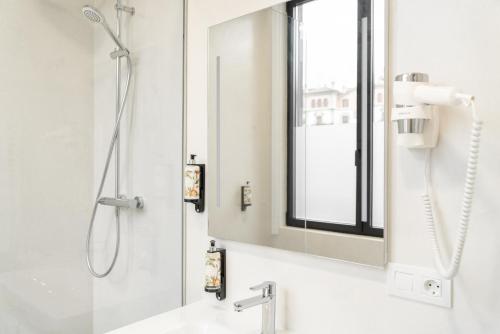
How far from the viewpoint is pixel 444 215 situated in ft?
3.09

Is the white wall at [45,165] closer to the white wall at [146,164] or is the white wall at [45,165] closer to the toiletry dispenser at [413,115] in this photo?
the white wall at [146,164]

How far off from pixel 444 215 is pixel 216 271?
2.70 feet

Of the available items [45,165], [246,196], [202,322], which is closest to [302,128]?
[246,196]

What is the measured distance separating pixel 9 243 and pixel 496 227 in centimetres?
155

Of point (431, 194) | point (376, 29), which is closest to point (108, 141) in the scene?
point (376, 29)

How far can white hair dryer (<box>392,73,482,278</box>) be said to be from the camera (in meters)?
0.84

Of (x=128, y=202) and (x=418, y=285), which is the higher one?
(x=128, y=202)

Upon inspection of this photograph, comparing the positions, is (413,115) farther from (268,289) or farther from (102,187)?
(102,187)

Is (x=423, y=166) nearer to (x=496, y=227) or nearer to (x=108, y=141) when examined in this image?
(x=496, y=227)

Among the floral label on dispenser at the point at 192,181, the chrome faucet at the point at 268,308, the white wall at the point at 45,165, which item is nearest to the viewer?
the chrome faucet at the point at 268,308

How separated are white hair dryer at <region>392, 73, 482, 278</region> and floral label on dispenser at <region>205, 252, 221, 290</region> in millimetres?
772

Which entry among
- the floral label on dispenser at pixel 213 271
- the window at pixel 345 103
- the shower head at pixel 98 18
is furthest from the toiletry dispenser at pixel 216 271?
the shower head at pixel 98 18

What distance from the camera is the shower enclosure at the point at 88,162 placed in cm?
138

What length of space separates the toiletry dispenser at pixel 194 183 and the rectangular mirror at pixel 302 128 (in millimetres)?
41
